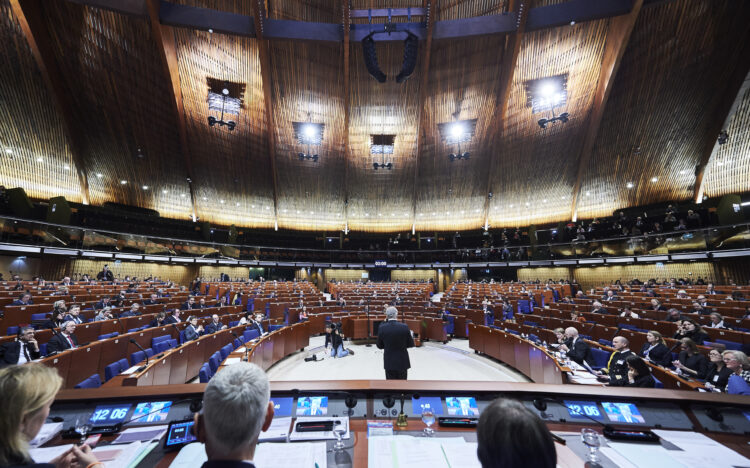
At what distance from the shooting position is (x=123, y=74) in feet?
49.8

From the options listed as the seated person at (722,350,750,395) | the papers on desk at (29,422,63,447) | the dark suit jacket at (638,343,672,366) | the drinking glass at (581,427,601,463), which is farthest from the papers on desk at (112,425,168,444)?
the dark suit jacket at (638,343,672,366)

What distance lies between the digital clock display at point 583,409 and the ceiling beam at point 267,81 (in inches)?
656

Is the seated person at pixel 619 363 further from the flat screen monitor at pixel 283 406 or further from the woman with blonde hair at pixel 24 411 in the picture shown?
the woman with blonde hair at pixel 24 411

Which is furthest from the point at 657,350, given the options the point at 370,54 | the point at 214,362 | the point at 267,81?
the point at 267,81

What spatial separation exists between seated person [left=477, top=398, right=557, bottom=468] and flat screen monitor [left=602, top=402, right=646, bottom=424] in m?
1.68

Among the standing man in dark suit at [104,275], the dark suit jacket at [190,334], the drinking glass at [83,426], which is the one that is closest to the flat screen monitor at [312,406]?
the drinking glass at [83,426]

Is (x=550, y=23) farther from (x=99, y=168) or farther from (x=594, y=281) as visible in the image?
(x=99, y=168)

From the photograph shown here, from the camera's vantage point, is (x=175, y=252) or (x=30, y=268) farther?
(x=175, y=252)

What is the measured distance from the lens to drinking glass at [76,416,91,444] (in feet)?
5.73

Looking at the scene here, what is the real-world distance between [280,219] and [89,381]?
2188 cm

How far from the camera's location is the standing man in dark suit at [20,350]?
14.4 feet

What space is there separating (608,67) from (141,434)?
2051 centimetres

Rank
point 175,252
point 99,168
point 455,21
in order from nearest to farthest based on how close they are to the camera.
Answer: point 455,21
point 99,168
point 175,252

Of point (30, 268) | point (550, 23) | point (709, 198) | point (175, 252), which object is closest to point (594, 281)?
point (709, 198)
